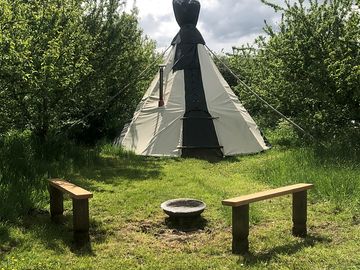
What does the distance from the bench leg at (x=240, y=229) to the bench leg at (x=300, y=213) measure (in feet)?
2.49

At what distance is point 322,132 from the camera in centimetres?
1021

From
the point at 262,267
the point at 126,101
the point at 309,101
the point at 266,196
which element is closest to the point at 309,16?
the point at 309,101

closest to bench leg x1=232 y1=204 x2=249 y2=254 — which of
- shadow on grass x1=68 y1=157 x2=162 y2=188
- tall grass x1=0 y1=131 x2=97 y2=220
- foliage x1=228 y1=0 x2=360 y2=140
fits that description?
tall grass x1=0 y1=131 x2=97 y2=220

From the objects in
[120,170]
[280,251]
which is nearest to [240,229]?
[280,251]

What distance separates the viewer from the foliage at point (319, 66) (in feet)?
29.2

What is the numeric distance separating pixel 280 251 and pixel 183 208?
1.49m

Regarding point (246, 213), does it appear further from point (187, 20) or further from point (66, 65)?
point (187, 20)

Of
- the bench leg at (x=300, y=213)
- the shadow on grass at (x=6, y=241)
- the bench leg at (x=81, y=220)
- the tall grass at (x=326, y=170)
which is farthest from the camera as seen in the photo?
the tall grass at (x=326, y=170)

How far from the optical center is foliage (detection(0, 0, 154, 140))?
639cm

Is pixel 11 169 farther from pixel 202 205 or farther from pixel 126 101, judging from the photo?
pixel 126 101

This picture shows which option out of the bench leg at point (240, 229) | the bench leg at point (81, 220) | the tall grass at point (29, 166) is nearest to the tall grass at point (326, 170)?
the bench leg at point (240, 229)

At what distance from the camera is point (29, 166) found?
7133 mm

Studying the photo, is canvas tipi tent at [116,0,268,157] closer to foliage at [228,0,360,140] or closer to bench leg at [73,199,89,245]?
foliage at [228,0,360,140]

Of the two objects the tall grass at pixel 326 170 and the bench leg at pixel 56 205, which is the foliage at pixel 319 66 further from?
the bench leg at pixel 56 205
